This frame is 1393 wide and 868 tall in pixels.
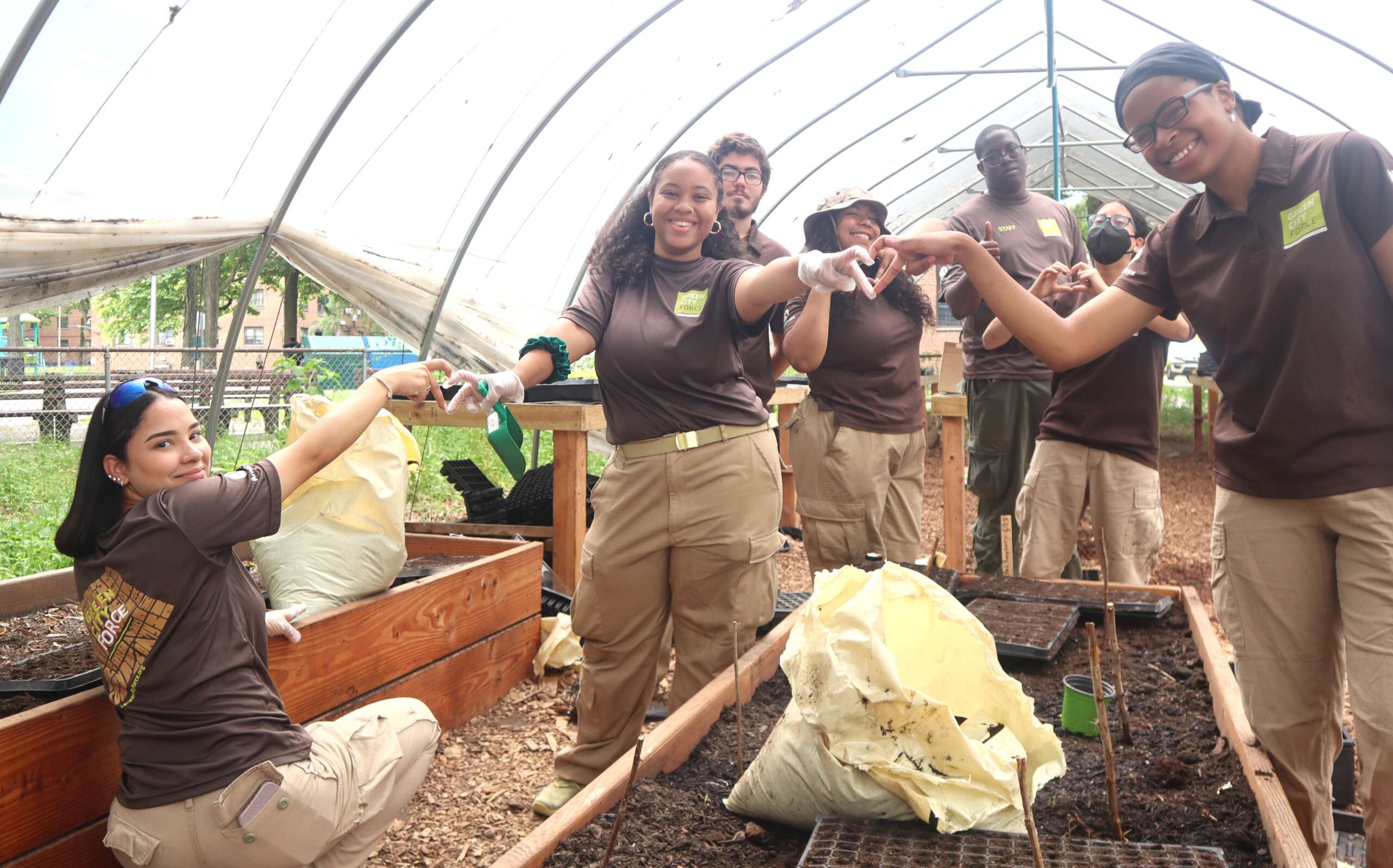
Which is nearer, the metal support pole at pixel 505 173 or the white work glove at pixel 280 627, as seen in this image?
the white work glove at pixel 280 627

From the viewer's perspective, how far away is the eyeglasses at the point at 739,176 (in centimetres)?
312

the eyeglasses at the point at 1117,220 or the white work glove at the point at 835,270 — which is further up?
the eyeglasses at the point at 1117,220

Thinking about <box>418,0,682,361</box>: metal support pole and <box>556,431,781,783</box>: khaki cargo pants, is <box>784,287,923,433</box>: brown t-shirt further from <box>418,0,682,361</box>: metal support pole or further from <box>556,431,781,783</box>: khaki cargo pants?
<box>418,0,682,361</box>: metal support pole

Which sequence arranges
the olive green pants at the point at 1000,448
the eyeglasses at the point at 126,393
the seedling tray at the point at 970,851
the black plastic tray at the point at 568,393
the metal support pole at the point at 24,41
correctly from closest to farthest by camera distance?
the seedling tray at the point at 970,851
the eyeglasses at the point at 126,393
the metal support pole at the point at 24,41
the black plastic tray at the point at 568,393
the olive green pants at the point at 1000,448

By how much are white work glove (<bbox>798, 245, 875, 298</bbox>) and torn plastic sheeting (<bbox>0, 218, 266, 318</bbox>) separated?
8.17ft

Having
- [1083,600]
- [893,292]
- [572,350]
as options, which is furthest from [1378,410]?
[893,292]

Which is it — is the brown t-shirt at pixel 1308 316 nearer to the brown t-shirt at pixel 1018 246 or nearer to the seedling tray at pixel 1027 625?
the seedling tray at pixel 1027 625

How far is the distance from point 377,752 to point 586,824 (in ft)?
1.67

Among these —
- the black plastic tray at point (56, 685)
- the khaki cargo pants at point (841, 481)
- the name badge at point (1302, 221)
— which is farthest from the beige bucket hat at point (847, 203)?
the black plastic tray at point (56, 685)

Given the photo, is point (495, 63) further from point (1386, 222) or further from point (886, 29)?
point (1386, 222)

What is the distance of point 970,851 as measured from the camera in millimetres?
1374

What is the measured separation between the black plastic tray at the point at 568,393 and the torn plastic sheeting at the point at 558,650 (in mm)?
815

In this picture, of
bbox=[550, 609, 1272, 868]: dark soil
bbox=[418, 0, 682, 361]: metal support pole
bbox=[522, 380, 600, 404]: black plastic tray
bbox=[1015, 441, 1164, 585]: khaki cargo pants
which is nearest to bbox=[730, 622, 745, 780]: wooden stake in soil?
bbox=[550, 609, 1272, 868]: dark soil

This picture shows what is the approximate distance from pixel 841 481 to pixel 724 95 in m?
4.60
